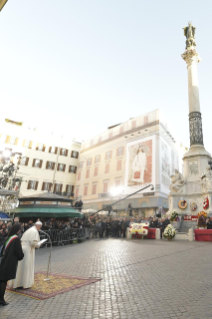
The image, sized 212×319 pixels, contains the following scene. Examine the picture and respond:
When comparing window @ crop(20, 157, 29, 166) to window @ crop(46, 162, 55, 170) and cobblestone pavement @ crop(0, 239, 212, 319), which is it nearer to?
window @ crop(46, 162, 55, 170)

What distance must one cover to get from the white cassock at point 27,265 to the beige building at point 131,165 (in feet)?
86.1

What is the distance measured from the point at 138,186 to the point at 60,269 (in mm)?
28771

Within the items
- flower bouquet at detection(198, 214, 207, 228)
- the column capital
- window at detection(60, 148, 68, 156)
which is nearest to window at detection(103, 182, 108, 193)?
window at detection(60, 148, 68, 156)

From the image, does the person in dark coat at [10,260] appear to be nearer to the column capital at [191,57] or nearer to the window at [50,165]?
the column capital at [191,57]

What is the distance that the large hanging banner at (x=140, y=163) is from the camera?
114 ft

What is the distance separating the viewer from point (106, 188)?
40.3m

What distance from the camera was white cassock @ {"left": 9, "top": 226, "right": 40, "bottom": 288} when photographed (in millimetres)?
5215

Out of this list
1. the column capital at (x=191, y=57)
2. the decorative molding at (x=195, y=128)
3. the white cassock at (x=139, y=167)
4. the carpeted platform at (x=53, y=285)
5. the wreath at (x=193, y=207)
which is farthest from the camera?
the white cassock at (x=139, y=167)

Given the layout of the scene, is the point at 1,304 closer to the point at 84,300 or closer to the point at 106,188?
the point at 84,300

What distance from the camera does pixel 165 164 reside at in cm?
3662

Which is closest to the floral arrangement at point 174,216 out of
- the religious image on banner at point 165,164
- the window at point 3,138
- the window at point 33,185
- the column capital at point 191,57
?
the column capital at point 191,57

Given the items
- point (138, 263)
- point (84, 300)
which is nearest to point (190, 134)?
point (138, 263)

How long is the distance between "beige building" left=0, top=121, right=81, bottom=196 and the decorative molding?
93.3 feet

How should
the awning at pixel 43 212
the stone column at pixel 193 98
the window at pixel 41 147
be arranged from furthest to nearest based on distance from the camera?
the window at pixel 41 147 → the stone column at pixel 193 98 → the awning at pixel 43 212
